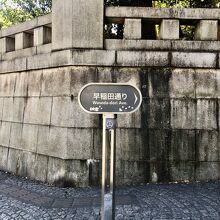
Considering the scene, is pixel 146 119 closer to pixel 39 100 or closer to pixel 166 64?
pixel 166 64

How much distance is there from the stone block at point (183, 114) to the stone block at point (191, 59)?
2.35 ft

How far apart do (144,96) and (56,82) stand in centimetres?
183

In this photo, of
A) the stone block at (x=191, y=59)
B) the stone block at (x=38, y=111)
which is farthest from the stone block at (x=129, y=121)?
the stone block at (x=38, y=111)

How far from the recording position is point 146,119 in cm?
611

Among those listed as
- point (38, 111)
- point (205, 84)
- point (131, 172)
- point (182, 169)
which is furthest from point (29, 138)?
point (205, 84)

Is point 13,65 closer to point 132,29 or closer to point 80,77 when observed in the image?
point 80,77

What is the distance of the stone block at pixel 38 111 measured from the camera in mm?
6574

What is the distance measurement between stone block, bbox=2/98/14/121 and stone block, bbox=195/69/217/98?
175 inches

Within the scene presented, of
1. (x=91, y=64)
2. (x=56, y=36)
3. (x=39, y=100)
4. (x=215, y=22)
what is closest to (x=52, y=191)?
(x=39, y=100)

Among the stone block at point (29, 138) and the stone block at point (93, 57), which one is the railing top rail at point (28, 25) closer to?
the stone block at point (93, 57)

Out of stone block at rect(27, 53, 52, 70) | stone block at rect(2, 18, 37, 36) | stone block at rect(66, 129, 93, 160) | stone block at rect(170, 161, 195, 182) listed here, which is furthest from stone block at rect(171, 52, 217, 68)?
stone block at rect(2, 18, 37, 36)

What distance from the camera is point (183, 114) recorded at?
20.0 feet

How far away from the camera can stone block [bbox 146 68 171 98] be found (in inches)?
241

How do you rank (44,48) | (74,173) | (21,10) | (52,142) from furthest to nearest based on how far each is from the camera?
(21,10) → (44,48) → (52,142) → (74,173)
